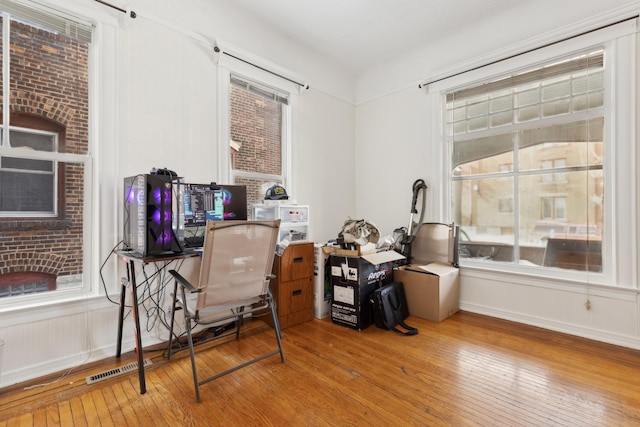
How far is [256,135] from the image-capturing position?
136 inches

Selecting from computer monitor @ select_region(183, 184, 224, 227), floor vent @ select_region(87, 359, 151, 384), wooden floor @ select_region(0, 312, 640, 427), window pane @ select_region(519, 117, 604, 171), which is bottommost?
wooden floor @ select_region(0, 312, 640, 427)

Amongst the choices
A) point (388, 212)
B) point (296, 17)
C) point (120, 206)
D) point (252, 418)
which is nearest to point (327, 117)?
point (296, 17)

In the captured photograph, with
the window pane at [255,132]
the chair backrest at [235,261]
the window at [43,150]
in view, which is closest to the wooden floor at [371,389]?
the chair backrest at [235,261]

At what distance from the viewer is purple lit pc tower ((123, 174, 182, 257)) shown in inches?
78.1

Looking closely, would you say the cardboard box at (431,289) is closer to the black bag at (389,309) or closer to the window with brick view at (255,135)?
the black bag at (389,309)

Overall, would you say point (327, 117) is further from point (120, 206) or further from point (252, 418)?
point (252, 418)

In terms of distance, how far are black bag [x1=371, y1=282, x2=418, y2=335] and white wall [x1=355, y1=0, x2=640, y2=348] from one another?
3.20 feet

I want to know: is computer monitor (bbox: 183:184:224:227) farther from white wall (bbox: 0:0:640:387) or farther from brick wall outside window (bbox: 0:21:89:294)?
brick wall outside window (bbox: 0:21:89:294)

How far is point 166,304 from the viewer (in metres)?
2.62

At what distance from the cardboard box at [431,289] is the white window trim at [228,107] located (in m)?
1.70

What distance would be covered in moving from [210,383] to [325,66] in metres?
3.93

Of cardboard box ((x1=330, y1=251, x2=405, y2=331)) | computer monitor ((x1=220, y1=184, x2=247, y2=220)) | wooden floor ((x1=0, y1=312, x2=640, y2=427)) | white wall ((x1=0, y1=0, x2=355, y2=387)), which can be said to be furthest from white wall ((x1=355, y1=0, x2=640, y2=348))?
computer monitor ((x1=220, y1=184, x2=247, y2=220))

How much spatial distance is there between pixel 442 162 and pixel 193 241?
299cm

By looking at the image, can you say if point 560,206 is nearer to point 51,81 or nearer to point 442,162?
point 442,162
